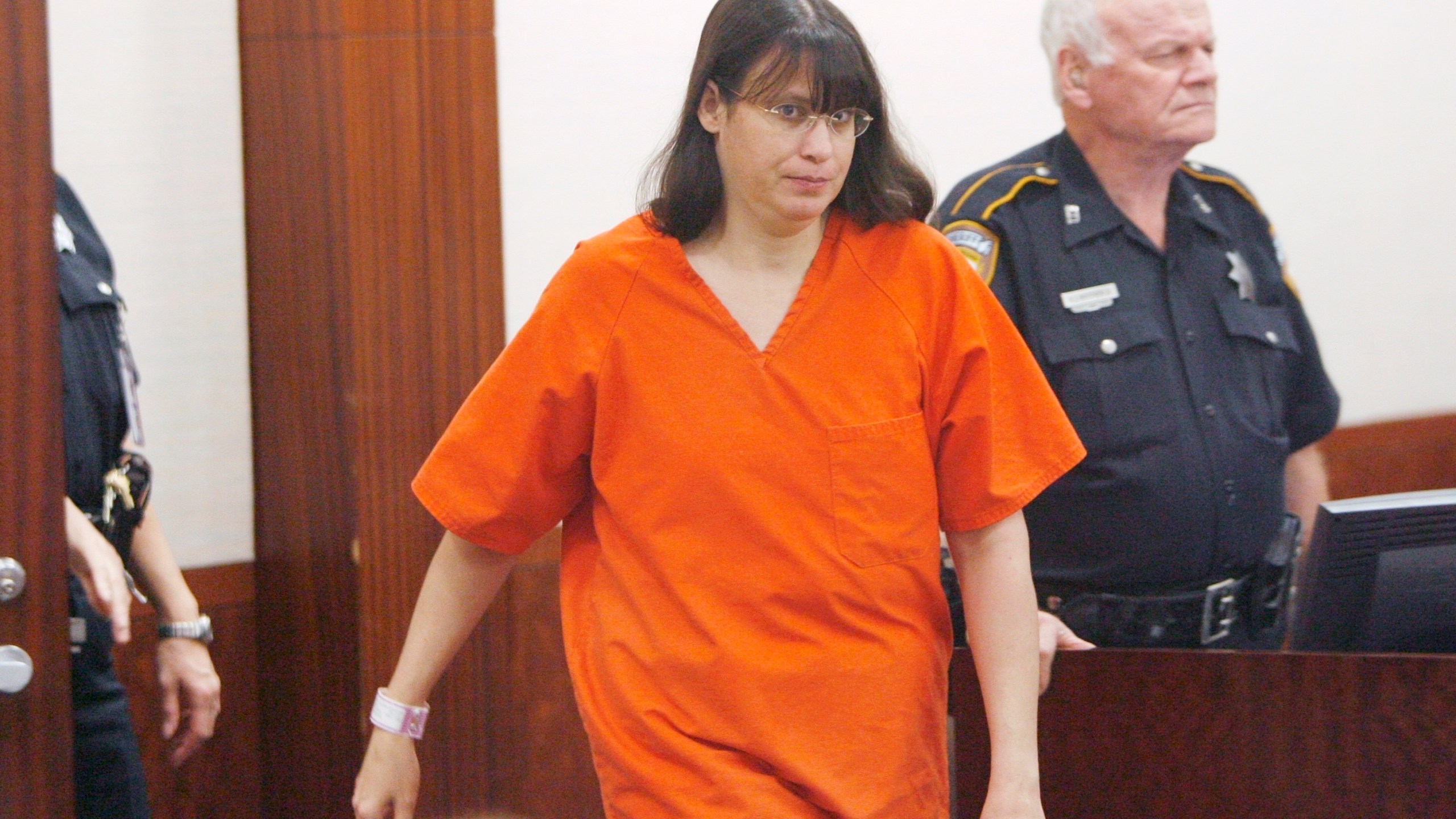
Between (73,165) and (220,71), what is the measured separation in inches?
10.9

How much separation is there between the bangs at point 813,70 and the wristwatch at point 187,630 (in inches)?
37.2

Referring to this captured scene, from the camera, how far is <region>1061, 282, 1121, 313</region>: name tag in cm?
185

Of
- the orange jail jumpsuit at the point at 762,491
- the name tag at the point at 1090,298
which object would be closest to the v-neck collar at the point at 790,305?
the orange jail jumpsuit at the point at 762,491

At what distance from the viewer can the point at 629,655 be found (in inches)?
52.4

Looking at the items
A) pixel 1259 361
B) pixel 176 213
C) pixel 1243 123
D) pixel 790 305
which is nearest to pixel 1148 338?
pixel 1259 361

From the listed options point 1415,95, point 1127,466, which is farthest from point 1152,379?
point 1415,95

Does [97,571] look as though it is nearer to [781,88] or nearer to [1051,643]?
[781,88]

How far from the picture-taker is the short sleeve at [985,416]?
1360mm

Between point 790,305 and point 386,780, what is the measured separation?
613 mm

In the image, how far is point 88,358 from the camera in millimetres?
1627

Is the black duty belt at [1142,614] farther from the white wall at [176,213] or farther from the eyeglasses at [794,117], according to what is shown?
the white wall at [176,213]

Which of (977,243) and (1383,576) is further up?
(977,243)

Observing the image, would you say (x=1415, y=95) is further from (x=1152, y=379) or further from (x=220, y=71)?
(x=220, y=71)

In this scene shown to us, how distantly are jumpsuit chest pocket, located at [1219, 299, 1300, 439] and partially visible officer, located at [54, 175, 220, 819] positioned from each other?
4.47 feet
